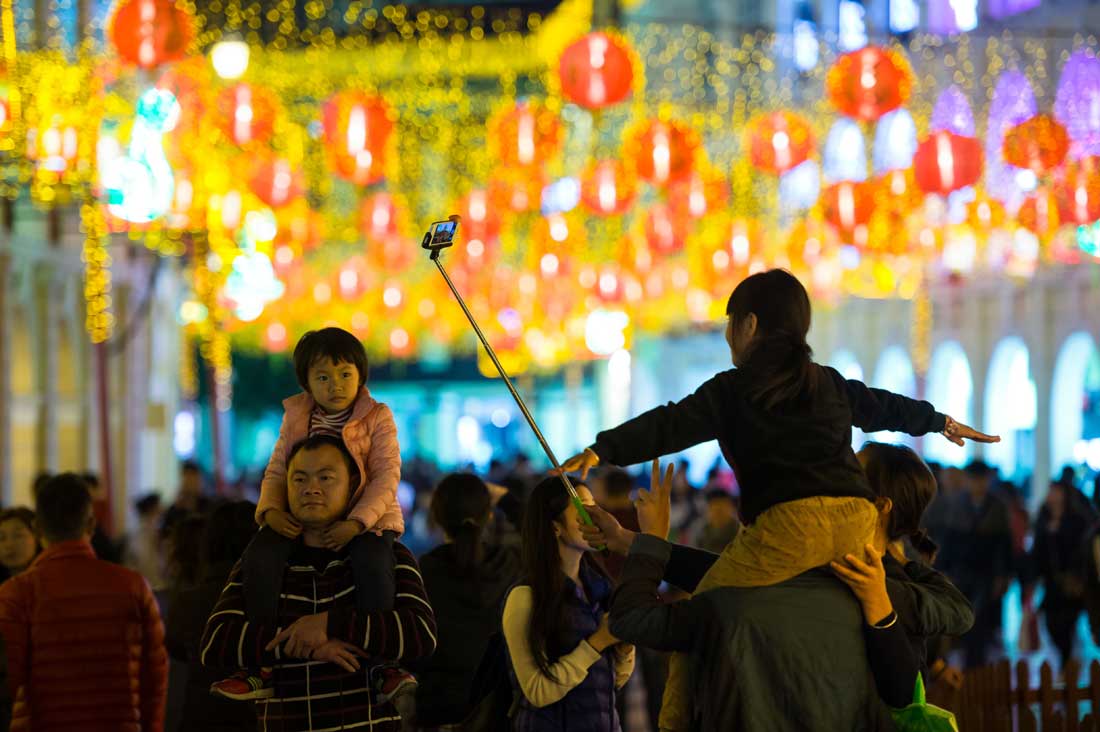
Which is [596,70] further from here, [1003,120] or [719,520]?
[1003,120]

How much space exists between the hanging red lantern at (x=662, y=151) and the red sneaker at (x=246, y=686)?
44.3 ft

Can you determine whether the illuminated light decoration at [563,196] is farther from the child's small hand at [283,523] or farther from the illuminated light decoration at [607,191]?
the child's small hand at [283,523]

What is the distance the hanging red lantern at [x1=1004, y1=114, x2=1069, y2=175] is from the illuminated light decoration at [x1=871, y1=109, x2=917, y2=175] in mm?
10107

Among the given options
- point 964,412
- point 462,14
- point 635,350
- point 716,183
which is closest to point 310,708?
point 716,183

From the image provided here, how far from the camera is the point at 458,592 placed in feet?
18.5

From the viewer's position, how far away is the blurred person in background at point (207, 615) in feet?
16.7

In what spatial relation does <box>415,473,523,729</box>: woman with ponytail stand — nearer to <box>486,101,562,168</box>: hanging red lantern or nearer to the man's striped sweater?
the man's striped sweater

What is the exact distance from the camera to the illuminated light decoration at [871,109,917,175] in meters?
26.5

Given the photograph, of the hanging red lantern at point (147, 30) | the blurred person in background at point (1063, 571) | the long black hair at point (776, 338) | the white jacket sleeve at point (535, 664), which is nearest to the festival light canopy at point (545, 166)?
the hanging red lantern at point (147, 30)

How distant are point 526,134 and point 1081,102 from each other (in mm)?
6142

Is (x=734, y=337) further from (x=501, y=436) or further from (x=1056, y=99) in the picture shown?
(x=501, y=436)

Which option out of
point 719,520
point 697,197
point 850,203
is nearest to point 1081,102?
point 850,203

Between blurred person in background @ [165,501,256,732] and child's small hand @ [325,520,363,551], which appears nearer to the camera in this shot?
child's small hand @ [325,520,363,551]

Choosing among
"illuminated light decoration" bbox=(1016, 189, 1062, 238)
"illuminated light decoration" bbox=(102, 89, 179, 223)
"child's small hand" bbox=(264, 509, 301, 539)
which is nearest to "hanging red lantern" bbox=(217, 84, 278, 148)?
"illuminated light decoration" bbox=(102, 89, 179, 223)
